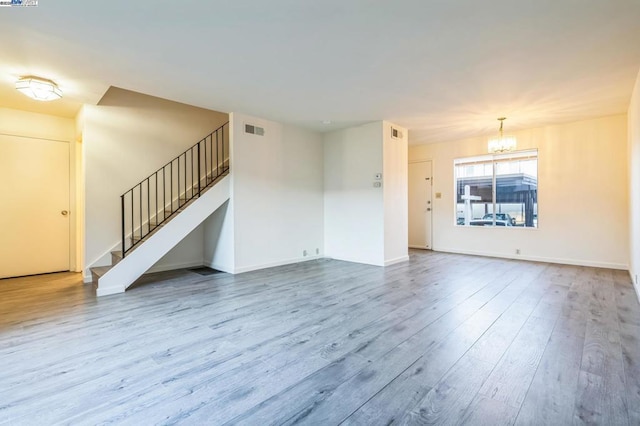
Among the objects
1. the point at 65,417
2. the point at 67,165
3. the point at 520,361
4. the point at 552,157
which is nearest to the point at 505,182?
the point at 552,157

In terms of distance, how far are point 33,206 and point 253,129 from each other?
3912 mm

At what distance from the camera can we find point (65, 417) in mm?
1656

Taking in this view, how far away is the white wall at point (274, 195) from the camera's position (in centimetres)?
530

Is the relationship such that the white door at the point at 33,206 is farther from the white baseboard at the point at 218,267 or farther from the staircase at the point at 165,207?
the white baseboard at the point at 218,267

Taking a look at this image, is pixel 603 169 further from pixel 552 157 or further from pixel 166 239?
pixel 166 239

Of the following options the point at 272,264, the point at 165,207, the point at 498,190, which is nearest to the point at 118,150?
the point at 165,207

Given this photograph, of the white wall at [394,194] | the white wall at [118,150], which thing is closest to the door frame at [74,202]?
the white wall at [118,150]

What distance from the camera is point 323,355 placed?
7.64ft

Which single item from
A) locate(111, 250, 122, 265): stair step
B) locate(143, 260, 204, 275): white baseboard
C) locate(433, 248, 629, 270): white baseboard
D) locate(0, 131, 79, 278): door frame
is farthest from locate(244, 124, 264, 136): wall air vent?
locate(433, 248, 629, 270): white baseboard

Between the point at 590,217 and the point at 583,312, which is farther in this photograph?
the point at 590,217

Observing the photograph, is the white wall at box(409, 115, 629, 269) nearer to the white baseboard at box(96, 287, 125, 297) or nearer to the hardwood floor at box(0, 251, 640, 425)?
the hardwood floor at box(0, 251, 640, 425)

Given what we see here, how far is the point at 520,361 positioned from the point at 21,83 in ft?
19.1

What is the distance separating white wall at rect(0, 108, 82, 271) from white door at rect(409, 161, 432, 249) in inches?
285

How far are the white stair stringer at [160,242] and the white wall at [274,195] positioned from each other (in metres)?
0.28
